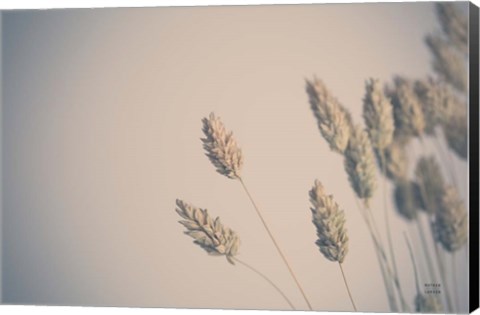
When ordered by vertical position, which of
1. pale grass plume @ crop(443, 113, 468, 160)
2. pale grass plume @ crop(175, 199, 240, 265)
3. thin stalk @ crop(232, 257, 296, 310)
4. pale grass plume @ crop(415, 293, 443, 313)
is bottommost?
pale grass plume @ crop(415, 293, 443, 313)

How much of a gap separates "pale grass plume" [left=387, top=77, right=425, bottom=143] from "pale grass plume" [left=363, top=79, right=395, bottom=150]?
0.11 feet

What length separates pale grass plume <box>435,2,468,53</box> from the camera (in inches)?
220

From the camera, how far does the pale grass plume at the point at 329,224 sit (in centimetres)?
564

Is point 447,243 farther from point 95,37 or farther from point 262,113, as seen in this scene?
point 95,37

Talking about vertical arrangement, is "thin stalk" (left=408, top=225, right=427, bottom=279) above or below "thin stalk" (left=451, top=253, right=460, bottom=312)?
above

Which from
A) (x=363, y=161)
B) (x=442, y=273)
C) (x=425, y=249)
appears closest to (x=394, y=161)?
(x=363, y=161)

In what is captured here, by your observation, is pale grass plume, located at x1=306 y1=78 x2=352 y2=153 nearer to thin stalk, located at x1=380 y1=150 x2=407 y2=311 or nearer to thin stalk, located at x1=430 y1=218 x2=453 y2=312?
thin stalk, located at x1=380 y1=150 x2=407 y2=311

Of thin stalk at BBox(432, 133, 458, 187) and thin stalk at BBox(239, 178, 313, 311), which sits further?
thin stalk at BBox(239, 178, 313, 311)

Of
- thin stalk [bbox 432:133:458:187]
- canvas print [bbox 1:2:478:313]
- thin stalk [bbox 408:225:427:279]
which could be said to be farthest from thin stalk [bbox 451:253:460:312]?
thin stalk [bbox 432:133:458:187]

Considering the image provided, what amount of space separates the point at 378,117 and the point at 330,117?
0.21m

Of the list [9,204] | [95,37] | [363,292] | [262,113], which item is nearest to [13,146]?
[9,204]

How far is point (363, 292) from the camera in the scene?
5676 millimetres

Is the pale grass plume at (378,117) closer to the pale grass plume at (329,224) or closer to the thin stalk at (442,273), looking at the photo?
the pale grass plume at (329,224)

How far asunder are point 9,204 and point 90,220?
41 cm
